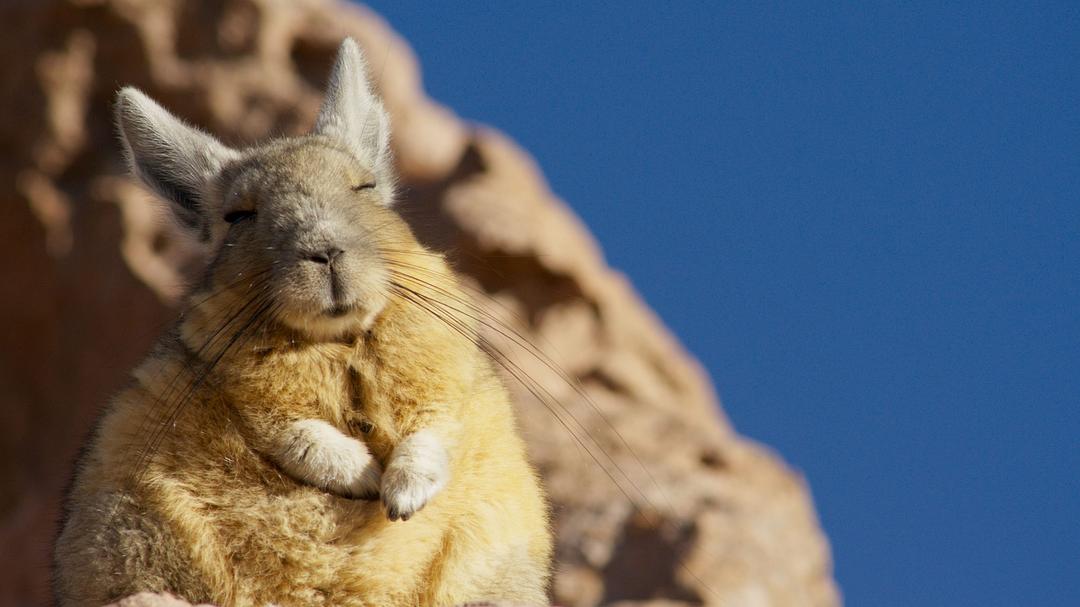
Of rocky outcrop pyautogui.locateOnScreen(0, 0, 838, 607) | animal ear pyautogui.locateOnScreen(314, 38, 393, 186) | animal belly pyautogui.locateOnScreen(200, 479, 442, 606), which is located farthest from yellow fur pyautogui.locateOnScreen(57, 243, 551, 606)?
rocky outcrop pyautogui.locateOnScreen(0, 0, 838, 607)

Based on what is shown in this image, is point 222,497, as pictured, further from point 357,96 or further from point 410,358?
point 357,96

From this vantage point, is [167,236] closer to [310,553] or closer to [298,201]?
[298,201]

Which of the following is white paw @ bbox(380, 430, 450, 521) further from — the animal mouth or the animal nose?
the animal nose

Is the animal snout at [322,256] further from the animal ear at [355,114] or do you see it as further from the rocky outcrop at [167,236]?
the rocky outcrop at [167,236]

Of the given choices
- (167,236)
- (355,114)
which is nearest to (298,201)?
(355,114)

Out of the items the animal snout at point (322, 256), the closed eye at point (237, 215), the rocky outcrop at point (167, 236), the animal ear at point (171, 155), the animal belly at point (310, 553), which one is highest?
the rocky outcrop at point (167, 236)

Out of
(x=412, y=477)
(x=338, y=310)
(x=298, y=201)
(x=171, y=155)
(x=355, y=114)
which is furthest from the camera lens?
(x=355, y=114)

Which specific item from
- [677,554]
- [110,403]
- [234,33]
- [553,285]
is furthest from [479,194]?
[110,403]

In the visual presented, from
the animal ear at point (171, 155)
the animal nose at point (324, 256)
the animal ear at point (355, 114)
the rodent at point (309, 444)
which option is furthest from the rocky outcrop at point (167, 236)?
the animal nose at point (324, 256)
